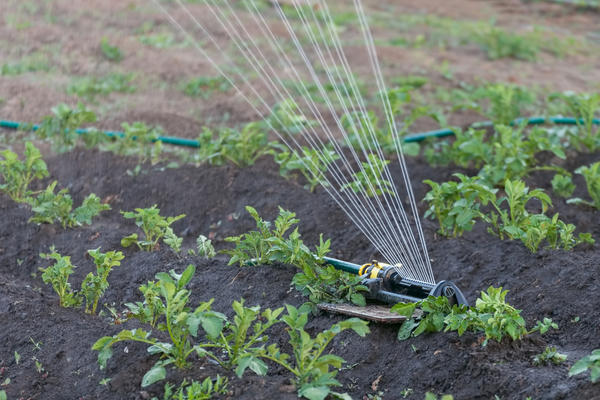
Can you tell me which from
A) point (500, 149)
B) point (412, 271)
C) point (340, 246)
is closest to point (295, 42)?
point (500, 149)

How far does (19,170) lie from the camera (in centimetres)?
483

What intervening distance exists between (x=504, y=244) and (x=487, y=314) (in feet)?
3.77

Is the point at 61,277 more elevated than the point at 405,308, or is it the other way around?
the point at 61,277

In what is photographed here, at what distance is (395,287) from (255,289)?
0.61 m

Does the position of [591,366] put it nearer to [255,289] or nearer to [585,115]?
[255,289]

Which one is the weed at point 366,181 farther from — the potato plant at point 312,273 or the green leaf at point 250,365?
the green leaf at point 250,365

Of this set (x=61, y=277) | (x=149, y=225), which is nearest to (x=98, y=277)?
(x=61, y=277)

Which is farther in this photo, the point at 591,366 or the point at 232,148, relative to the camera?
the point at 232,148

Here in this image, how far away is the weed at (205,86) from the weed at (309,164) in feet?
5.96

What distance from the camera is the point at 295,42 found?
26.7ft

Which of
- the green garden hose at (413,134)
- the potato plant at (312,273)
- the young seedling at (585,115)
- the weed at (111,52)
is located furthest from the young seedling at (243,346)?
the weed at (111,52)

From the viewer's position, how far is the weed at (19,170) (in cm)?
477

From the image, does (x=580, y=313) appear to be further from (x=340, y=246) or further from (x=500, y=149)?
(x=500, y=149)

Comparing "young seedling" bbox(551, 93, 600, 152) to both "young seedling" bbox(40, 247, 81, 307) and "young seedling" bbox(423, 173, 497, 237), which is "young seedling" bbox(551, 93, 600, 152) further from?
"young seedling" bbox(40, 247, 81, 307)
